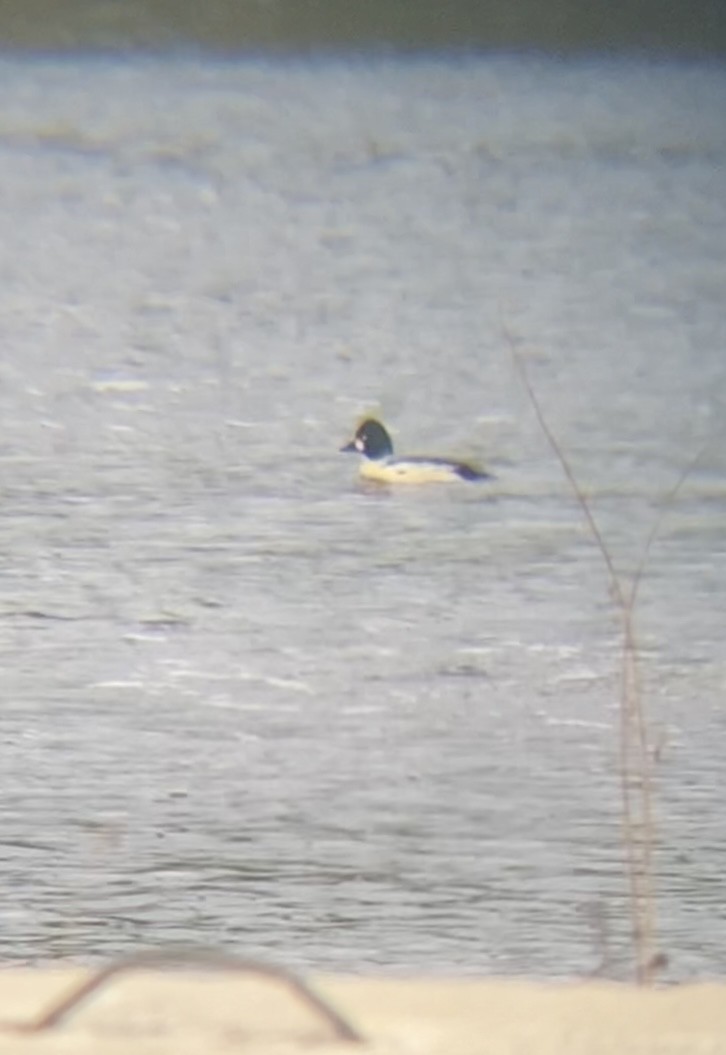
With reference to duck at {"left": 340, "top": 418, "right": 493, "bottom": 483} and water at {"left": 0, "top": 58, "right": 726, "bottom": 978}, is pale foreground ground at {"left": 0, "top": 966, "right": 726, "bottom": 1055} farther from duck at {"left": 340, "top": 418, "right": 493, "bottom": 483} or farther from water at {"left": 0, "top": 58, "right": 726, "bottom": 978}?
duck at {"left": 340, "top": 418, "right": 493, "bottom": 483}

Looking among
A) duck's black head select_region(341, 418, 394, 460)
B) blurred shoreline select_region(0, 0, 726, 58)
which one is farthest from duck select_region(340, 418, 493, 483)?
blurred shoreline select_region(0, 0, 726, 58)

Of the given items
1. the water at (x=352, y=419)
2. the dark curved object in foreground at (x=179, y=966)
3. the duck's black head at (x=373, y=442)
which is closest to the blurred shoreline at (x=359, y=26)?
the water at (x=352, y=419)

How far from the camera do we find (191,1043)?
1.61 metres

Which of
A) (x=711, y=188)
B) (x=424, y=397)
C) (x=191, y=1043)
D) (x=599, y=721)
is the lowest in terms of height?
(x=191, y=1043)

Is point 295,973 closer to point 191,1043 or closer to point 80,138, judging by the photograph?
point 191,1043

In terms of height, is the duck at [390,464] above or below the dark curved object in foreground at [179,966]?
above

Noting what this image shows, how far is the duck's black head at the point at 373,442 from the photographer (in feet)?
5.22

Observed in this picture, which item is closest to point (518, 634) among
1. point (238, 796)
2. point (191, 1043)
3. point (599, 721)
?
point (599, 721)

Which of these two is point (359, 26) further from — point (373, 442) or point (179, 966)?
point (179, 966)

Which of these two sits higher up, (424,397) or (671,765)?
(424,397)

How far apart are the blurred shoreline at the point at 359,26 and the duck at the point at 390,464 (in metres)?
0.24

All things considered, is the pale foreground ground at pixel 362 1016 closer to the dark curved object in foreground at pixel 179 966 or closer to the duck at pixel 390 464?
the dark curved object in foreground at pixel 179 966

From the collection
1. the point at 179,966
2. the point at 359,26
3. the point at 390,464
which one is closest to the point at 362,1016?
the point at 179,966

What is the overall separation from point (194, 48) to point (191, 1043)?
627 millimetres
